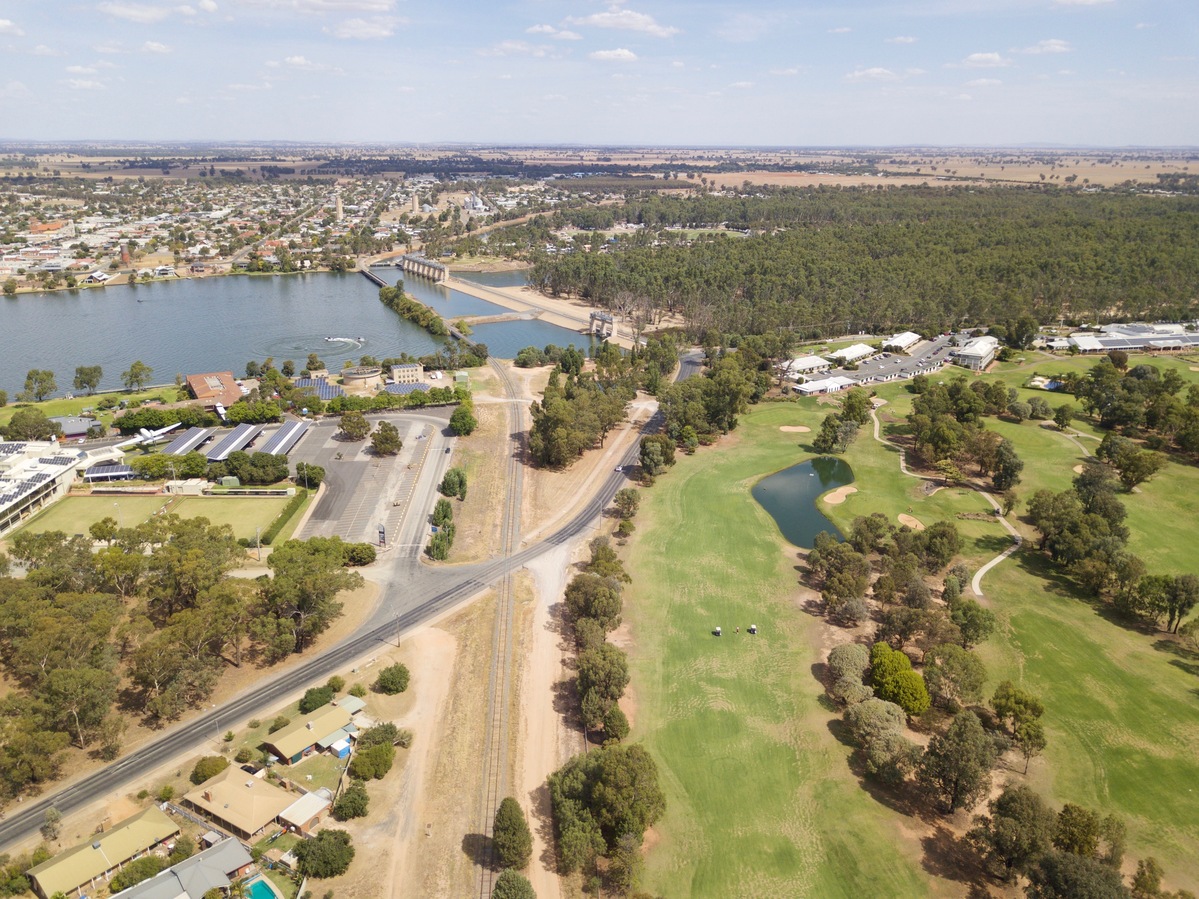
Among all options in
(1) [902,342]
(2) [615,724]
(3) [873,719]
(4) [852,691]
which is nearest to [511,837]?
(2) [615,724]

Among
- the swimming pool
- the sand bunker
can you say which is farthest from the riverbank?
the swimming pool

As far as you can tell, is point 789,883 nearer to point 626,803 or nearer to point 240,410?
point 626,803

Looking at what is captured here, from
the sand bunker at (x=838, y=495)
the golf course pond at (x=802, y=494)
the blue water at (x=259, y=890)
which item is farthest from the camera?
the sand bunker at (x=838, y=495)

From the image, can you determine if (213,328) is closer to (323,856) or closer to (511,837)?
(323,856)

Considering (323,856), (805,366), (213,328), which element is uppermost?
(213,328)

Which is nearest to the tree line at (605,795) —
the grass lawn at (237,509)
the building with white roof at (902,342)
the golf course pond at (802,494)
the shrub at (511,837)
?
the shrub at (511,837)

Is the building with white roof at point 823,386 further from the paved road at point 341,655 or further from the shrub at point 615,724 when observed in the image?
the shrub at point 615,724
